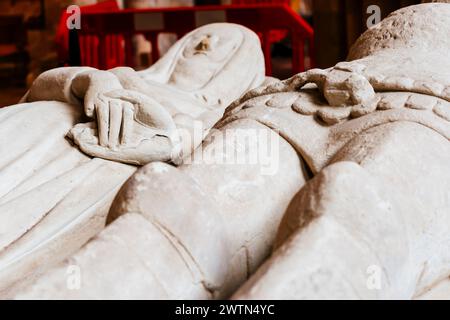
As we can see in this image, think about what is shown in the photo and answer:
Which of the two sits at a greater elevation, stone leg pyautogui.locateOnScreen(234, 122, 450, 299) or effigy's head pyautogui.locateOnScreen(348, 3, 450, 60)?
effigy's head pyautogui.locateOnScreen(348, 3, 450, 60)

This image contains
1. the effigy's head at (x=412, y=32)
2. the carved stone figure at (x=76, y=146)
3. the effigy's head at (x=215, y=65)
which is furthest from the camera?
the effigy's head at (x=215, y=65)

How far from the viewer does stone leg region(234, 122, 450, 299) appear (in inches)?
47.2

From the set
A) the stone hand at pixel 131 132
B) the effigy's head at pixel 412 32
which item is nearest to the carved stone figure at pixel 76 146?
the stone hand at pixel 131 132

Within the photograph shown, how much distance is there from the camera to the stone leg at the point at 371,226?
1.20m

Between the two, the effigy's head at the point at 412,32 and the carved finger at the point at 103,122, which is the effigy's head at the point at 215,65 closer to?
the carved finger at the point at 103,122

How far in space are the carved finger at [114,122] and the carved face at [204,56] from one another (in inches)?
26.2

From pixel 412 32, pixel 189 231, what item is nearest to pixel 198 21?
pixel 412 32

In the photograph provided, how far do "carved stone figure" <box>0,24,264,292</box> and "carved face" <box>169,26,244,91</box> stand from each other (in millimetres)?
70

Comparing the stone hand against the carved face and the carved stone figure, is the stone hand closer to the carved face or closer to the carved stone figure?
the carved stone figure

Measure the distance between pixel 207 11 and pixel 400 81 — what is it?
8.70 feet

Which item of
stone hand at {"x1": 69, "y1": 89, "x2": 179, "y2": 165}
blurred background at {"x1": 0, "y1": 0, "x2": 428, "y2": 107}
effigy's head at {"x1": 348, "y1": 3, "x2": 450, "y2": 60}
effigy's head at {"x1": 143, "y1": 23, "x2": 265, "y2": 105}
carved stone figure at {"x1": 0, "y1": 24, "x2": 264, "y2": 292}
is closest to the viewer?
carved stone figure at {"x1": 0, "y1": 24, "x2": 264, "y2": 292}

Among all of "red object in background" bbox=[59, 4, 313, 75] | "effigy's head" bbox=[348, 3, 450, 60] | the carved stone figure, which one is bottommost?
the carved stone figure

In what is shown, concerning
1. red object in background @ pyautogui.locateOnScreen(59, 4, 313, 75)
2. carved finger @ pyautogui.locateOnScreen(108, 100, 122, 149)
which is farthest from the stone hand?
red object in background @ pyautogui.locateOnScreen(59, 4, 313, 75)

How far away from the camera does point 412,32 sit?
1999 mm
